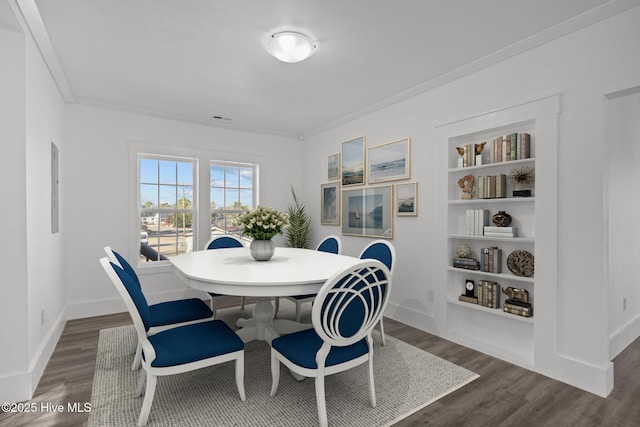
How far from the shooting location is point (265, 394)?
2.17 meters

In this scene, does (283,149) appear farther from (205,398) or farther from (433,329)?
(205,398)

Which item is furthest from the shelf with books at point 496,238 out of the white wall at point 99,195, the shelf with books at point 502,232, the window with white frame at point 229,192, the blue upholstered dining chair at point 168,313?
the white wall at point 99,195

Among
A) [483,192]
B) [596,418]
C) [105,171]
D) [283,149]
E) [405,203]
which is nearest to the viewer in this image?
[596,418]

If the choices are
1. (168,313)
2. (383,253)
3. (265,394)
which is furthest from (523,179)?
(168,313)

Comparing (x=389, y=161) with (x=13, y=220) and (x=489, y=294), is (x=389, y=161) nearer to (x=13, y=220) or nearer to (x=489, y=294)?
(x=489, y=294)

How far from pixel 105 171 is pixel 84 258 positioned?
1086 mm

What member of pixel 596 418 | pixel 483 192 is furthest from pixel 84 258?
pixel 596 418

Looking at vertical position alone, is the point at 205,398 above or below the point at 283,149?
below

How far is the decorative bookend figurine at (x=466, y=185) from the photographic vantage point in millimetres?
3071

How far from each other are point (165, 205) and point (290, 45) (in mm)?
3037

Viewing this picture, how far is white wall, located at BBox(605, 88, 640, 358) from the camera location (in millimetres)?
2881

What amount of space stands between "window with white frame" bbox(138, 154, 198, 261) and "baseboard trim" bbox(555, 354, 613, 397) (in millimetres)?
4368

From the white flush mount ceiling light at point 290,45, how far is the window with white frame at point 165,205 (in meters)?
2.65

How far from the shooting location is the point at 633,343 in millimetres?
3102
